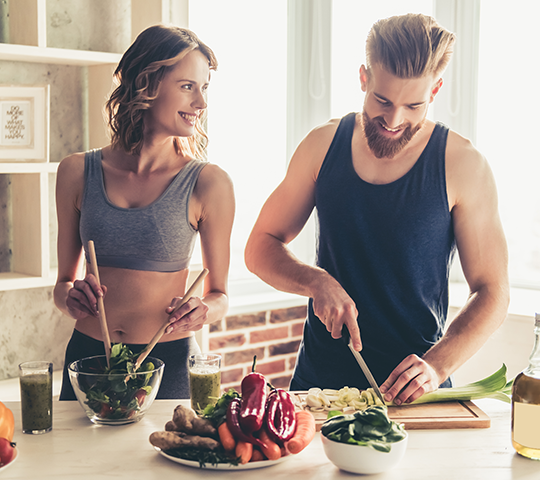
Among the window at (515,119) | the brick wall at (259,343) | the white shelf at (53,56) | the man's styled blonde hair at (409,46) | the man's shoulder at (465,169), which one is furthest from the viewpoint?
the window at (515,119)

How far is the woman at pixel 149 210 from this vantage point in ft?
6.23

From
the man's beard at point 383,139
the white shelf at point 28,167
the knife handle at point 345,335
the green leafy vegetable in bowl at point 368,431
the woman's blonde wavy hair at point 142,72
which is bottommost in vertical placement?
the green leafy vegetable in bowl at point 368,431

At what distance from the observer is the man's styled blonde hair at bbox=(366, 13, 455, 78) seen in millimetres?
1677

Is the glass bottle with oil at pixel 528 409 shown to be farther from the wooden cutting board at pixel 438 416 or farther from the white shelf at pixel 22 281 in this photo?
the white shelf at pixel 22 281

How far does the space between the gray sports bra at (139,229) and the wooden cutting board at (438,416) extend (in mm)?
703

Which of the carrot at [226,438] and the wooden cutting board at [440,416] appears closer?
the carrot at [226,438]

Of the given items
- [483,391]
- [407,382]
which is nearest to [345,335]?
[407,382]

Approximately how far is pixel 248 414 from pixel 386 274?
27.9 inches

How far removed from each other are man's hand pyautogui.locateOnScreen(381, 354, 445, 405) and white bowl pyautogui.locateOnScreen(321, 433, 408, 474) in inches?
12.1

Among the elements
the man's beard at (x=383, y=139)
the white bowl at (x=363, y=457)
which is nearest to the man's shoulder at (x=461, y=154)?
the man's beard at (x=383, y=139)

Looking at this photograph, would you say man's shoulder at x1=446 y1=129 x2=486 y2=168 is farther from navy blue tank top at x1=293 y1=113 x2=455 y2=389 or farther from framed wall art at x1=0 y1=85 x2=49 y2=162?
framed wall art at x1=0 y1=85 x2=49 y2=162

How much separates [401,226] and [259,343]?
1840mm

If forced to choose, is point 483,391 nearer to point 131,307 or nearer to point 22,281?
point 131,307

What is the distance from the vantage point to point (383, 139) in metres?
1.81
